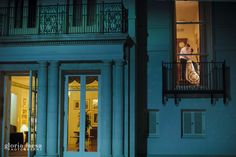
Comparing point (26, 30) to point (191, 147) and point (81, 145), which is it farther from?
point (191, 147)

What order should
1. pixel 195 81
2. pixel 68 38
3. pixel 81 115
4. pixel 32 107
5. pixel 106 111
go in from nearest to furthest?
pixel 106 111, pixel 68 38, pixel 81 115, pixel 32 107, pixel 195 81

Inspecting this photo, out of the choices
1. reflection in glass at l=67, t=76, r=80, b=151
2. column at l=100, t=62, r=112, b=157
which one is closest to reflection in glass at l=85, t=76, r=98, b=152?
reflection in glass at l=67, t=76, r=80, b=151

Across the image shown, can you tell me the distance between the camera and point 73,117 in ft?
53.2

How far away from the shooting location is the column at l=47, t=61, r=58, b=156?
50.5 feet

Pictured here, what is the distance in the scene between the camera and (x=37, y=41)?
→ 51.5ft

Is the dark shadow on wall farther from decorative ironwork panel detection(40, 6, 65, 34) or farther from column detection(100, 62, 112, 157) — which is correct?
A: decorative ironwork panel detection(40, 6, 65, 34)

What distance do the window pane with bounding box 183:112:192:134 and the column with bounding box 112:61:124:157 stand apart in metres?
2.77

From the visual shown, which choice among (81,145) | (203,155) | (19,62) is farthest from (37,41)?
(203,155)

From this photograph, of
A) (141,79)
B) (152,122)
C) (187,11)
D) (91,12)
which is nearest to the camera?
(152,122)

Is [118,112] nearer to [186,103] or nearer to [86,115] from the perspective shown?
[86,115]

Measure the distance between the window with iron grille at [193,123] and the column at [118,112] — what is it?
9.08 ft

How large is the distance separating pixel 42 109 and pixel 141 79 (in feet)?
13.7

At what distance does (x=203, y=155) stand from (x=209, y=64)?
12.2ft

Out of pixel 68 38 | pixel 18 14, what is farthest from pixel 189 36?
pixel 18 14
